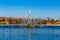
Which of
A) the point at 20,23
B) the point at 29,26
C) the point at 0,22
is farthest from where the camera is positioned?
the point at 0,22

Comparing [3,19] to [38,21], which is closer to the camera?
[38,21]

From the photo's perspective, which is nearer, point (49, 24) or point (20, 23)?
point (20, 23)

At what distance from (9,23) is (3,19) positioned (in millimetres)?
3799

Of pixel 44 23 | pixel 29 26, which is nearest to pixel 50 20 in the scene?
pixel 44 23

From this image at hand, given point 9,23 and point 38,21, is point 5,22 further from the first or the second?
point 38,21

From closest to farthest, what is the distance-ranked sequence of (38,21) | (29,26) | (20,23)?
(29,26) → (38,21) → (20,23)

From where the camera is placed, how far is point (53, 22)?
4102 inches

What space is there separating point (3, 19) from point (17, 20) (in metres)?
6.73

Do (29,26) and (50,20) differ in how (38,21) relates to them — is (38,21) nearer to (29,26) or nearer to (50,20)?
(50,20)

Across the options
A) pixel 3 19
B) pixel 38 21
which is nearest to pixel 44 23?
pixel 38 21

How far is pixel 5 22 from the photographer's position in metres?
106

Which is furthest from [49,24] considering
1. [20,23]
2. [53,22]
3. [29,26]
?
[29,26]

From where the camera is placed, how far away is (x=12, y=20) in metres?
103

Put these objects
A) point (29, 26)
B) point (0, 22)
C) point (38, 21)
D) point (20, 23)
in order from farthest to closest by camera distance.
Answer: point (0, 22) → point (20, 23) → point (38, 21) → point (29, 26)
